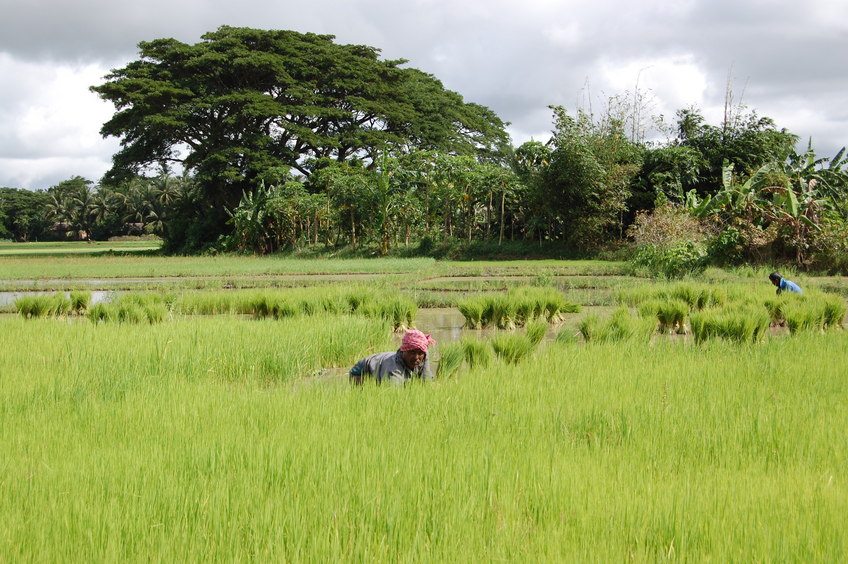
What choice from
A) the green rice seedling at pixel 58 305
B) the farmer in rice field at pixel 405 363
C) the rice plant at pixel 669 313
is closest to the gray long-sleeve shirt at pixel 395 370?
the farmer in rice field at pixel 405 363

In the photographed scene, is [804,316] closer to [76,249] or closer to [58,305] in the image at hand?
[58,305]

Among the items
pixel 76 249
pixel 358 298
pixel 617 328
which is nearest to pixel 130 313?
pixel 358 298

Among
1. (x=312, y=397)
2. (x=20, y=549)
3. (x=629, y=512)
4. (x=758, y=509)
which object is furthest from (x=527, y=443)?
(x=20, y=549)

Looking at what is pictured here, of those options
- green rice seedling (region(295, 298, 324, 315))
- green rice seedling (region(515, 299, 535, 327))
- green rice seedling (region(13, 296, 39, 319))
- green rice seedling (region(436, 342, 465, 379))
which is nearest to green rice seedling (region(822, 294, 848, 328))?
green rice seedling (region(515, 299, 535, 327))

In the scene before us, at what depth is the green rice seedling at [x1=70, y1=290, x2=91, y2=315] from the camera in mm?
9586

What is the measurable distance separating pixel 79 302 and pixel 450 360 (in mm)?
6678

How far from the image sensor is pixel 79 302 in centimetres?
967

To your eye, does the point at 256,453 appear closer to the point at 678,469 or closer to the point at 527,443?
the point at 527,443

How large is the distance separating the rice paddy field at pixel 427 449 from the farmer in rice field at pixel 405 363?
32 cm

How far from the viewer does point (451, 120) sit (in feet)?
97.7

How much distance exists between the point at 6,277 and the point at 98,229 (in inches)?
1710

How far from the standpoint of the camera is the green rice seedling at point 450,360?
5.04 m

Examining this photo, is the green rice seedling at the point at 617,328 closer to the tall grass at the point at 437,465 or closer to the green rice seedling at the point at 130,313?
the tall grass at the point at 437,465

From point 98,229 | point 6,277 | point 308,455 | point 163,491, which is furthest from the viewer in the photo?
point 98,229
